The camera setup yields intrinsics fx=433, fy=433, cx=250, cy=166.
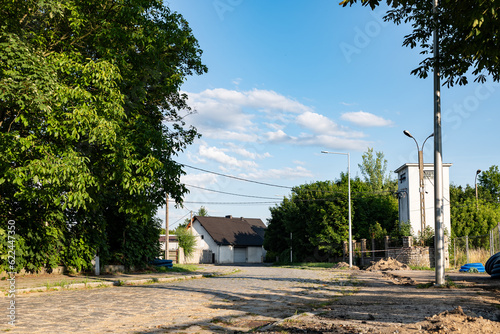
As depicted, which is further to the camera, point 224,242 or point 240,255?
point 240,255

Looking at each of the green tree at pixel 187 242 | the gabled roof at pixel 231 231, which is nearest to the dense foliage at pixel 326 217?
the green tree at pixel 187 242

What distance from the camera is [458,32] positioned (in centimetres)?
1177

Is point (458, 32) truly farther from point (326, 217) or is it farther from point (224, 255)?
point (224, 255)

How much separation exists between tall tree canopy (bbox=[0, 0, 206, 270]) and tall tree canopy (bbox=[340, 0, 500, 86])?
817 cm

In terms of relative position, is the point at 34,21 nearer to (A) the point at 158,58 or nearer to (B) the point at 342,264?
(A) the point at 158,58

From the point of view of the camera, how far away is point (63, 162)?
11844 mm

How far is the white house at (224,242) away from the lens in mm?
68125

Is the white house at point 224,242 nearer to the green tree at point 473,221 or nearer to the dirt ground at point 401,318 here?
the green tree at point 473,221

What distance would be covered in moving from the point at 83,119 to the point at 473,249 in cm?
2948

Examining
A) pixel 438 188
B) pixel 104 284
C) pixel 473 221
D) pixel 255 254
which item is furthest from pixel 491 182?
pixel 104 284

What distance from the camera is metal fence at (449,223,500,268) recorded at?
88.1ft

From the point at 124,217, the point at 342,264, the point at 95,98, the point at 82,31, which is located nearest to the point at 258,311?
the point at 95,98

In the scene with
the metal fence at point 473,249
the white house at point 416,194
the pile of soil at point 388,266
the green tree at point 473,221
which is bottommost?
the pile of soil at point 388,266

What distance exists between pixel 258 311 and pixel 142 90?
10.3m
